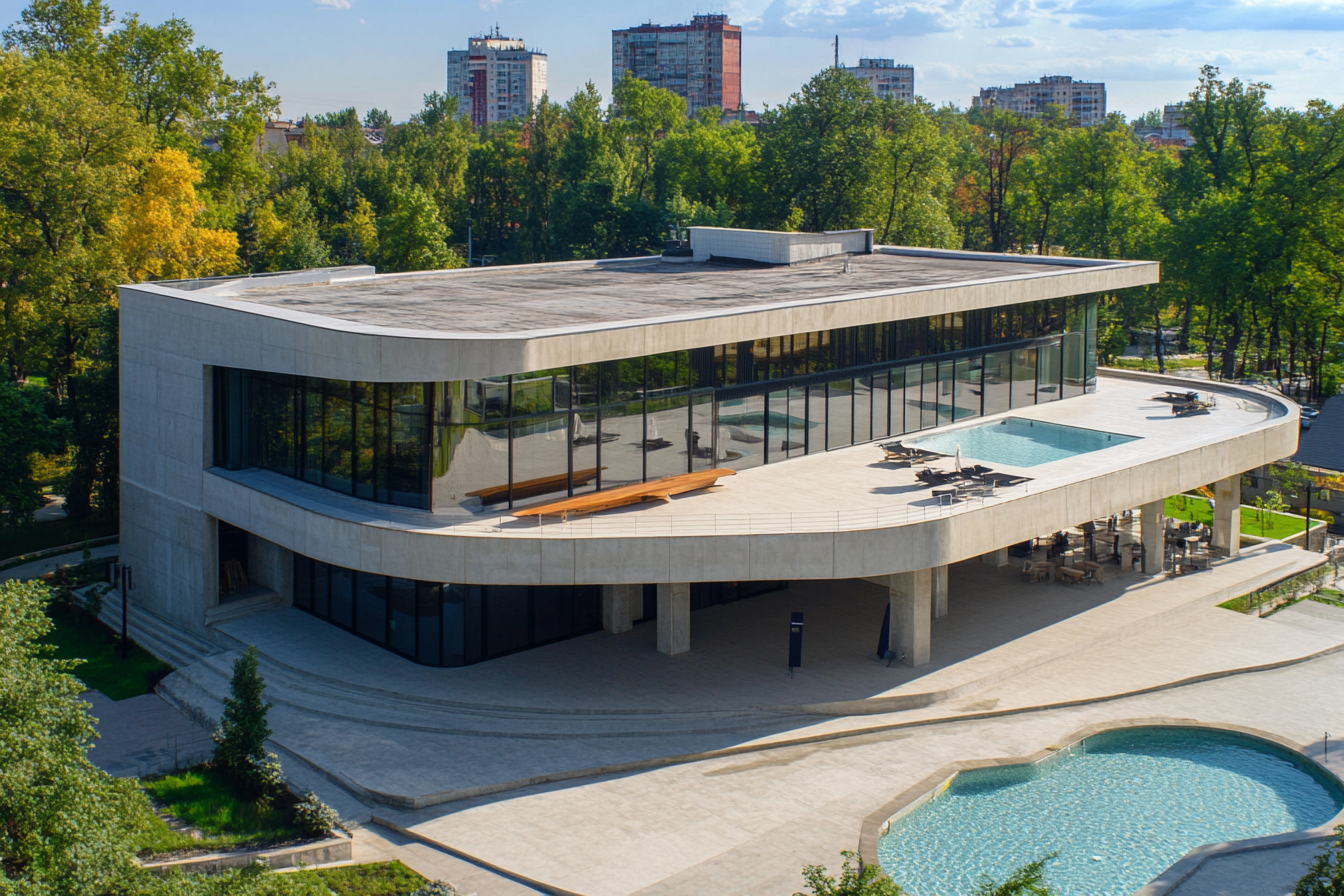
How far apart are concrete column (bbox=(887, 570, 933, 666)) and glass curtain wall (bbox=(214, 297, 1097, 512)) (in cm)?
676

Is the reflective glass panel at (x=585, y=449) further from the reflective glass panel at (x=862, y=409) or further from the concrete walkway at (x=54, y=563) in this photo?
the concrete walkway at (x=54, y=563)

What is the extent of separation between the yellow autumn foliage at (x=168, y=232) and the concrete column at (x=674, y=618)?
29477 millimetres

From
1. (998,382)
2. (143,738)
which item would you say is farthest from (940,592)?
(143,738)

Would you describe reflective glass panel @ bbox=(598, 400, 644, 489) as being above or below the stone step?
above

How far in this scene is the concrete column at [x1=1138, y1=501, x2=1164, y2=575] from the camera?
39.0 metres

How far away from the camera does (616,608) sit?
1298 inches

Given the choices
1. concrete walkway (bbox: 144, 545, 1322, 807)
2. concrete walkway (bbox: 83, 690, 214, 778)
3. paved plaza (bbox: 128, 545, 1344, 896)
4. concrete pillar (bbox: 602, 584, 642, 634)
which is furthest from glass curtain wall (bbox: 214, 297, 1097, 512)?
concrete walkway (bbox: 83, 690, 214, 778)

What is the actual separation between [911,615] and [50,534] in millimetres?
33914

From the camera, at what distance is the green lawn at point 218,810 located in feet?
76.3

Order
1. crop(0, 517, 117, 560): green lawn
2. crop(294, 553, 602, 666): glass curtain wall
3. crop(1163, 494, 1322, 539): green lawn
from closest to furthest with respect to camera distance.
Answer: crop(294, 553, 602, 666): glass curtain wall → crop(0, 517, 117, 560): green lawn → crop(1163, 494, 1322, 539): green lawn

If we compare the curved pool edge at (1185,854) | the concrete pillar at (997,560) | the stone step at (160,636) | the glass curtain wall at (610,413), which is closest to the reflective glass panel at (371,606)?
the glass curtain wall at (610,413)

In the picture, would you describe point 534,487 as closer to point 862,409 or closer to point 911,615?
point 911,615

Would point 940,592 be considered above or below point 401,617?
above

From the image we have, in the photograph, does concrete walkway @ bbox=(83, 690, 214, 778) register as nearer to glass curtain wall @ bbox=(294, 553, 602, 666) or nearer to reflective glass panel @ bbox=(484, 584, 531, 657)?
glass curtain wall @ bbox=(294, 553, 602, 666)
